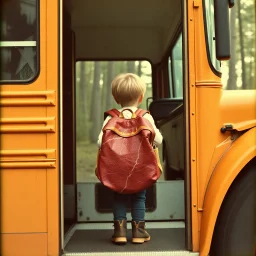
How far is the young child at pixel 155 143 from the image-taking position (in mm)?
3166

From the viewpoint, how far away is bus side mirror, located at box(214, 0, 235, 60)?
2.76m

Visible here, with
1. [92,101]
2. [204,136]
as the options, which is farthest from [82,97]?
[204,136]

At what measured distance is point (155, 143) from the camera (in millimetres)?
3180

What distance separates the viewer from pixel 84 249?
305 cm

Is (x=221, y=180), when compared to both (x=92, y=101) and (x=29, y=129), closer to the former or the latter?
(x=29, y=129)

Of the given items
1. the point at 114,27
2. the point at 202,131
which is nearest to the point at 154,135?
the point at 202,131

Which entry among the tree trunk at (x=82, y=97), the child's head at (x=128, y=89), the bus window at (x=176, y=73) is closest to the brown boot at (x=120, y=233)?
→ the child's head at (x=128, y=89)

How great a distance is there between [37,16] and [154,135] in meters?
1.01

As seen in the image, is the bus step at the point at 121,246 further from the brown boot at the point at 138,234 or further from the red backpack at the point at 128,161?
the red backpack at the point at 128,161

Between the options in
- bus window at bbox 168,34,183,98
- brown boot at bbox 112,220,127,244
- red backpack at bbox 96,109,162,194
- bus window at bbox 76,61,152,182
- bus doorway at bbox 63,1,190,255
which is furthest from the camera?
bus window at bbox 76,61,152,182

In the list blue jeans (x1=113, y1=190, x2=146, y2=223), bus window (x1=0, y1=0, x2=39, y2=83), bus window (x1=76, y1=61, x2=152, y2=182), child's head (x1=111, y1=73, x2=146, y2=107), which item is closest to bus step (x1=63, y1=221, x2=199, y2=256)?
blue jeans (x1=113, y1=190, x2=146, y2=223)

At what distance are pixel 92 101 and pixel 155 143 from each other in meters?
23.6

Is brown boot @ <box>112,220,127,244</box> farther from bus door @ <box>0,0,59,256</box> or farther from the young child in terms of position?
bus door @ <box>0,0,59,256</box>

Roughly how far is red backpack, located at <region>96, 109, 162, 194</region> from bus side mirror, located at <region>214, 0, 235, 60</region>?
65 cm
